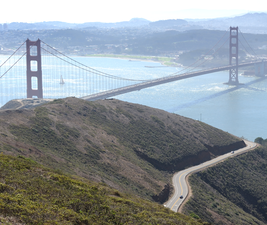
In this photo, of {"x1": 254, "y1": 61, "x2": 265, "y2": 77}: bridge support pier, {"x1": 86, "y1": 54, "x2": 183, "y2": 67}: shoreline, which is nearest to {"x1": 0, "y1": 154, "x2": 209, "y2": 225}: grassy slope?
{"x1": 254, "y1": 61, "x2": 265, "y2": 77}: bridge support pier

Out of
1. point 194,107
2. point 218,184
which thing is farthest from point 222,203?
point 194,107

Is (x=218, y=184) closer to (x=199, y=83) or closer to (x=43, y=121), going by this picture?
(x=43, y=121)

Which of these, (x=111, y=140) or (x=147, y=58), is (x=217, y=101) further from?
(x=147, y=58)

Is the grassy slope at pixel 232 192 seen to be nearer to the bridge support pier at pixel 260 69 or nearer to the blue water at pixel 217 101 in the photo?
the blue water at pixel 217 101

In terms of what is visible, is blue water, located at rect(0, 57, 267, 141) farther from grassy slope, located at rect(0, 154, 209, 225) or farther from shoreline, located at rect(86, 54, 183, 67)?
grassy slope, located at rect(0, 154, 209, 225)

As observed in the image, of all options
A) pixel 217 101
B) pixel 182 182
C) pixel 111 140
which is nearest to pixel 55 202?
pixel 182 182

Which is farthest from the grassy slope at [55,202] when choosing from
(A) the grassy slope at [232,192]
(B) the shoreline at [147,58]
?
(B) the shoreline at [147,58]
